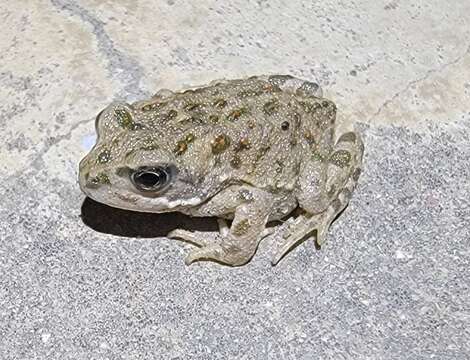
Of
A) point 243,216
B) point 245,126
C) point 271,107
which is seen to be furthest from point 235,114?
point 243,216

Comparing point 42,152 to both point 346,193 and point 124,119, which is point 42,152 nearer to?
point 124,119

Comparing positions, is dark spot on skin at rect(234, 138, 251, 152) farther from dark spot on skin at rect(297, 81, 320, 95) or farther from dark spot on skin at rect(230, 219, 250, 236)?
dark spot on skin at rect(297, 81, 320, 95)

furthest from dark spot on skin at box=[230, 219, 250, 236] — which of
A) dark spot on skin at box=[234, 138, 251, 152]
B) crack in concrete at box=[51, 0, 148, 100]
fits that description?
crack in concrete at box=[51, 0, 148, 100]

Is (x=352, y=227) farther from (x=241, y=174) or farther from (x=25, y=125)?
(x=25, y=125)

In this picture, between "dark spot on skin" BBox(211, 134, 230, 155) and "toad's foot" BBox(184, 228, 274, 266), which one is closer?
"dark spot on skin" BBox(211, 134, 230, 155)

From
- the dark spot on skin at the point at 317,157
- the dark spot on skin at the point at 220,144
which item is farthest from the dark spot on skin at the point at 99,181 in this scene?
the dark spot on skin at the point at 317,157

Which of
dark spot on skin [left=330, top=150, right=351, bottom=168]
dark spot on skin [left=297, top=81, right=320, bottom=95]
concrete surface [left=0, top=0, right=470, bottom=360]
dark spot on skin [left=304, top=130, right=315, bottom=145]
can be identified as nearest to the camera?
concrete surface [left=0, top=0, right=470, bottom=360]

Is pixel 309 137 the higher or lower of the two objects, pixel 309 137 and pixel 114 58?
the higher
